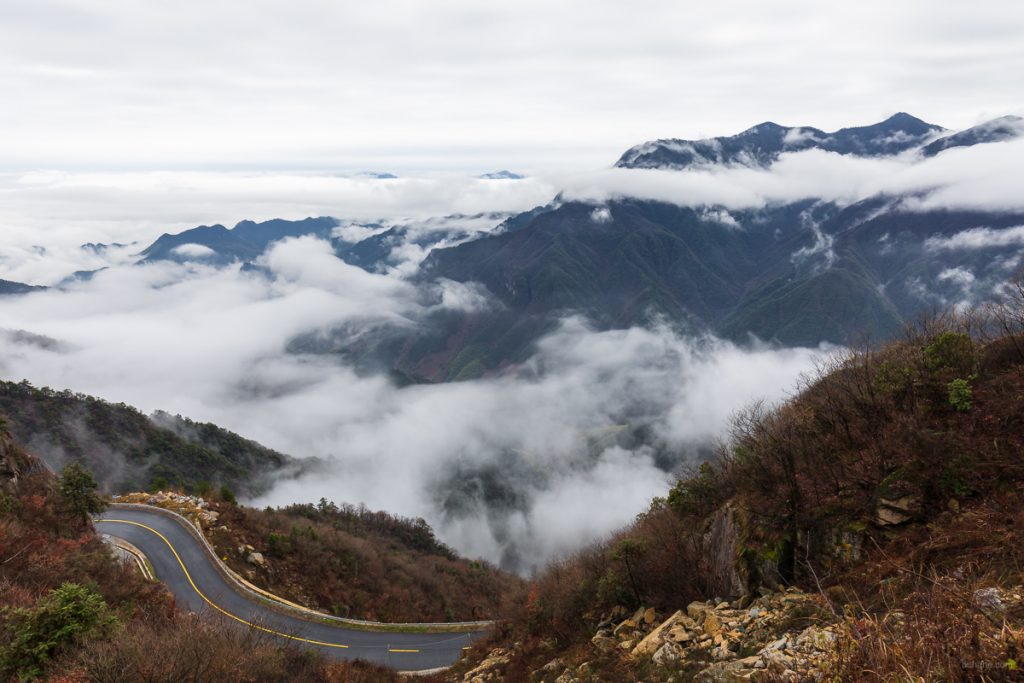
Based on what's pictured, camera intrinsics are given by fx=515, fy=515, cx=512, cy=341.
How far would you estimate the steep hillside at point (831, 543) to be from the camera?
972cm

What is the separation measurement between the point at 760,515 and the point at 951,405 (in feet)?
24.1

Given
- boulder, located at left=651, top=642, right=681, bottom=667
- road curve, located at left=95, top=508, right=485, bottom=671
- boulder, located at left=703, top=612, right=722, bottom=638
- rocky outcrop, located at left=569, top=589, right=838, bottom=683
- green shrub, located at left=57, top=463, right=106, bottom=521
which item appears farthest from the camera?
road curve, located at left=95, top=508, right=485, bottom=671

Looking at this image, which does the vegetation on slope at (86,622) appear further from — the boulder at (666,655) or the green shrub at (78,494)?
the boulder at (666,655)

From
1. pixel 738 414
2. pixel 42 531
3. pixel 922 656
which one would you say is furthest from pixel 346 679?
pixel 922 656

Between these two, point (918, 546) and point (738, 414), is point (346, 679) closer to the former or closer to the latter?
point (738, 414)

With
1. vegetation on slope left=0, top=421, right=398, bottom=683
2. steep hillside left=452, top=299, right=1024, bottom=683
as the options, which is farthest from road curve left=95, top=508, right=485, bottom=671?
steep hillside left=452, top=299, right=1024, bottom=683

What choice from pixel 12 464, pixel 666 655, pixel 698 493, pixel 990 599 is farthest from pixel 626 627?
pixel 12 464

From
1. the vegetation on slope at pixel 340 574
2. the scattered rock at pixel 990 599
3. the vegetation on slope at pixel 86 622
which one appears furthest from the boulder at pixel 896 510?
the vegetation on slope at pixel 340 574

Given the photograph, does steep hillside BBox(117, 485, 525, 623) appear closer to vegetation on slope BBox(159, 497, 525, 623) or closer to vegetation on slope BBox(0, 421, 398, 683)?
vegetation on slope BBox(159, 497, 525, 623)

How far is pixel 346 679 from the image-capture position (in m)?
26.4

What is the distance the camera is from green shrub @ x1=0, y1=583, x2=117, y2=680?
14.5 metres

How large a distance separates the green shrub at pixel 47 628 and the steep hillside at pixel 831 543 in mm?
15200

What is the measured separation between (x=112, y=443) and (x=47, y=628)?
385ft

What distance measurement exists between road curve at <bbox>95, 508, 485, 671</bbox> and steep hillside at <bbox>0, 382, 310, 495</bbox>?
50886mm
